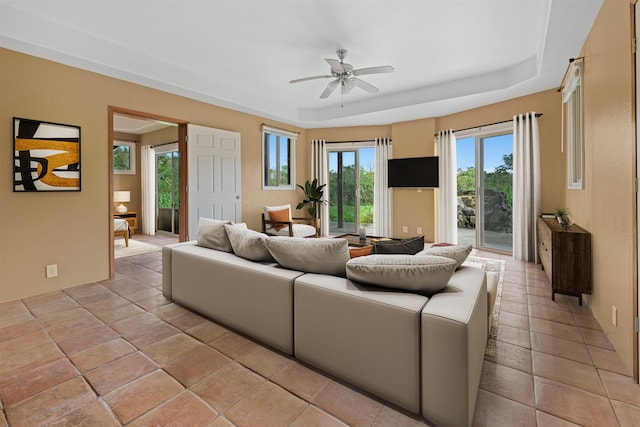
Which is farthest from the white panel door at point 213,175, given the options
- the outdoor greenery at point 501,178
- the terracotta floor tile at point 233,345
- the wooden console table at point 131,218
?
the outdoor greenery at point 501,178

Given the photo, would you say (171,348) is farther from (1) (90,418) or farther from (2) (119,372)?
(1) (90,418)

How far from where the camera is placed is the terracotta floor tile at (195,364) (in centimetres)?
176

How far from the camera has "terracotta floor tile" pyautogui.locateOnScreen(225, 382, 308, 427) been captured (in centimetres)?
141

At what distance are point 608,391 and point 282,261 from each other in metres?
2.03

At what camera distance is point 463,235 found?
19.0 feet

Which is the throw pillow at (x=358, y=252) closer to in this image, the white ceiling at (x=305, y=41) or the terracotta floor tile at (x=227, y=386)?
the terracotta floor tile at (x=227, y=386)

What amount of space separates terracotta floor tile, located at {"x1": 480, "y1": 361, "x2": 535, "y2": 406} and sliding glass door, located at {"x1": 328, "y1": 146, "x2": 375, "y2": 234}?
16.4 ft

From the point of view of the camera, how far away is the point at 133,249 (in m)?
5.49

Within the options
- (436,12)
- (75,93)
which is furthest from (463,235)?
(75,93)

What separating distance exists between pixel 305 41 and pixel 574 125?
3.33 metres

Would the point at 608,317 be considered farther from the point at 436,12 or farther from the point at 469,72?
the point at 469,72

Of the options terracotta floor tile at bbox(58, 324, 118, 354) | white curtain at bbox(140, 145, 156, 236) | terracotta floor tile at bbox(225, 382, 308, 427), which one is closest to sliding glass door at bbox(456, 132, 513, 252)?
terracotta floor tile at bbox(225, 382, 308, 427)

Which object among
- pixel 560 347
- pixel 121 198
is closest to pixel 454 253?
pixel 560 347

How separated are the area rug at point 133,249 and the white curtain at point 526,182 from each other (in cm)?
627
